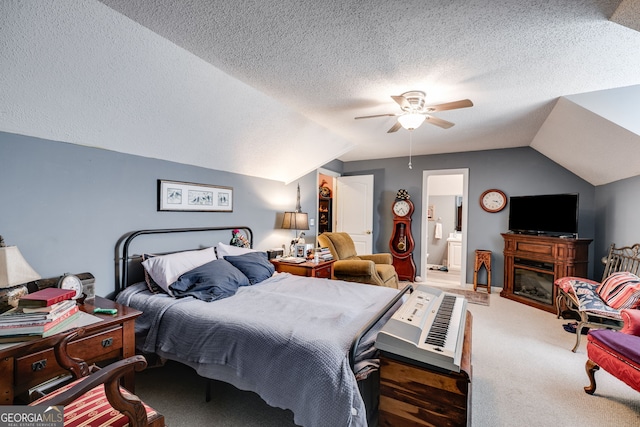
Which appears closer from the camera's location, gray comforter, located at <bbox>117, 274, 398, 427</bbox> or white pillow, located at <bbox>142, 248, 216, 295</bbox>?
gray comforter, located at <bbox>117, 274, 398, 427</bbox>

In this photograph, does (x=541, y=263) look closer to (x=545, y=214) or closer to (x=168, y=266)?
→ (x=545, y=214)

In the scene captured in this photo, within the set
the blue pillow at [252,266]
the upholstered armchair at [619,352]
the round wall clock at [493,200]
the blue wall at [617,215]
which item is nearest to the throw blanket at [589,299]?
the upholstered armchair at [619,352]

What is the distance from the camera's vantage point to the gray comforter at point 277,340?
4.57 ft

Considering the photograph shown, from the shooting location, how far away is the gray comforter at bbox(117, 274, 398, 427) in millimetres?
1392

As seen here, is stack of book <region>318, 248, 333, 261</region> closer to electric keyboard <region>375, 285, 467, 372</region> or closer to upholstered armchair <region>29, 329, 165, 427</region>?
electric keyboard <region>375, 285, 467, 372</region>

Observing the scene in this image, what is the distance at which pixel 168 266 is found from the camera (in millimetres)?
2375

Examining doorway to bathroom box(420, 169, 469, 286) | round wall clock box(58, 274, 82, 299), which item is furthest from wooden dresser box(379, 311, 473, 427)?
doorway to bathroom box(420, 169, 469, 286)

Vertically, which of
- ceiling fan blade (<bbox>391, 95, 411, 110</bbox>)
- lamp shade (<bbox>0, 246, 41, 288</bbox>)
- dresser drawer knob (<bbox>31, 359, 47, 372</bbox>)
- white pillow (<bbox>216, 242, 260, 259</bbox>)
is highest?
ceiling fan blade (<bbox>391, 95, 411, 110</bbox>)

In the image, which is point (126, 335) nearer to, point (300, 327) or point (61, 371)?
point (61, 371)

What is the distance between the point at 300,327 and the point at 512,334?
9.37ft

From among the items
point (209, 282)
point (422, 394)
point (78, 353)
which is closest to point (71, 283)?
point (78, 353)

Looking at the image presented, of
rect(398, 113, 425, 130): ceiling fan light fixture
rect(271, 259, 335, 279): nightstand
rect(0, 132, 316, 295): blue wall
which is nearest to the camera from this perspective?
rect(0, 132, 316, 295): blue wall

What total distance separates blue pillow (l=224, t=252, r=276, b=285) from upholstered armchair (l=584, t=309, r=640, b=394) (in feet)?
8.84

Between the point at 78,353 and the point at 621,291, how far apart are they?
4.25 m
